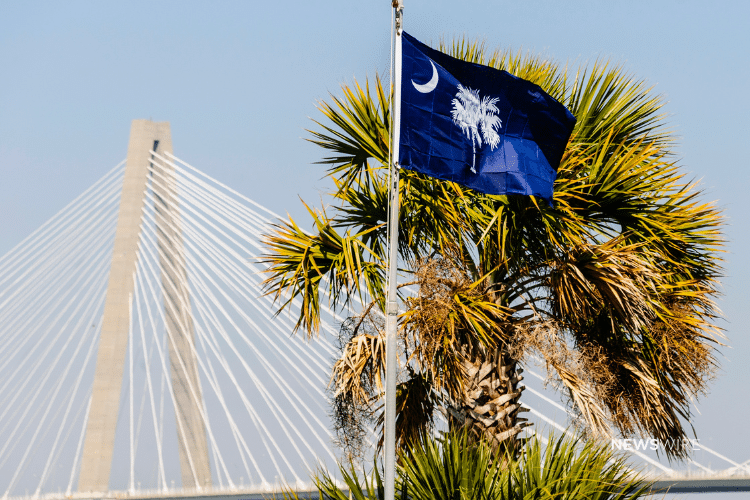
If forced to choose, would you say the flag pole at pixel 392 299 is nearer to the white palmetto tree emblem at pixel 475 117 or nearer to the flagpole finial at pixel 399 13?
the flagpole finial at pixel 399 13

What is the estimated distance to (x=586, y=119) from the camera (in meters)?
8.62

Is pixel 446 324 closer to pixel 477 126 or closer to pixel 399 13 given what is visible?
pixel 477 126

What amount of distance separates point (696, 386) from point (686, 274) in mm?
1069

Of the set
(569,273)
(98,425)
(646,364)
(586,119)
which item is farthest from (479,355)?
(98,425)

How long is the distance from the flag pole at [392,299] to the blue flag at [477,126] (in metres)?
0.10

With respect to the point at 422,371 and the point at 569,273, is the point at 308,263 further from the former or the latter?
the point at 569,273

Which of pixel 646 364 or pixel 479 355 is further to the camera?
pixel 646 364

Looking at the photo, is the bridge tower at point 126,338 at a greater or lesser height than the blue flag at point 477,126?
lesser

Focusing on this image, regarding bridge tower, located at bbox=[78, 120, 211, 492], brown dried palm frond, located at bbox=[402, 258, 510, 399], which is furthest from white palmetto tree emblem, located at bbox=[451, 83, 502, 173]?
bridge tower, located at bbox=[78, 120, 211, 492]

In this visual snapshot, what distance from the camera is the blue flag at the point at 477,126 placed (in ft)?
21.5

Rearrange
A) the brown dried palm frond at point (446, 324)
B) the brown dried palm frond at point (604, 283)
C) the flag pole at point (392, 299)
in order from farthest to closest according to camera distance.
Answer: the brown dried palm frond at point (604, 283), the brown dried palm frond at point (446, 324), the flag pole at point (392, 299)

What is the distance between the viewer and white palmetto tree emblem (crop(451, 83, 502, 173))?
6734 mm

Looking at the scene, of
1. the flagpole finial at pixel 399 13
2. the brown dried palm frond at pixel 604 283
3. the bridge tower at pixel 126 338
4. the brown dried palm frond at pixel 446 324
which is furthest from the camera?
the bridge tower at pixel 126 338

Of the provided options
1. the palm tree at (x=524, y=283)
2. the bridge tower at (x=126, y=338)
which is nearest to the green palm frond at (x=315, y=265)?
the palm tree at (x=524, y=283)
